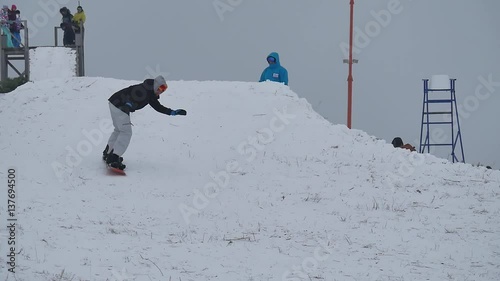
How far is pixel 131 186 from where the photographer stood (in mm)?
12352

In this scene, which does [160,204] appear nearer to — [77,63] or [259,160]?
[259,160]

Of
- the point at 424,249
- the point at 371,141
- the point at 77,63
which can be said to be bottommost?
the point at 424,249

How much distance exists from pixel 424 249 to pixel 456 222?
1.97m

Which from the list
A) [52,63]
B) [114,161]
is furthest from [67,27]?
[114,161]

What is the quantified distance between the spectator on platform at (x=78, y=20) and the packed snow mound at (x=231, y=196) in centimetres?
663

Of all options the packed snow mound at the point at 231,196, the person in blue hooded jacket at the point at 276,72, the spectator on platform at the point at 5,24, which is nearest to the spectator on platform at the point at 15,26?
the spectator on platform at the point at 5,24

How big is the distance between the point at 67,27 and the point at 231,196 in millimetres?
15606

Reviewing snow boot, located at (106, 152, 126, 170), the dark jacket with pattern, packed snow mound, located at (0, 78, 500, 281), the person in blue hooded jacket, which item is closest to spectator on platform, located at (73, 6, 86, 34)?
packed snow mound, located at (0, 78, 500, 281)

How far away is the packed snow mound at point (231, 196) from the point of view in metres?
8.50

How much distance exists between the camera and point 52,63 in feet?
82.4

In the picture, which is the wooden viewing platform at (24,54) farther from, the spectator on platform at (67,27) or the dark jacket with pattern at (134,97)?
the dark jacket with pattern at (134,97)

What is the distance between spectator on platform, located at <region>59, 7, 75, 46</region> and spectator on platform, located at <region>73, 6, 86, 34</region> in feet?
0.69

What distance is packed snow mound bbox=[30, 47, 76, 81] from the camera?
2478 cm

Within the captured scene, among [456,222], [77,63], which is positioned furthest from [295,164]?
[77,63]
